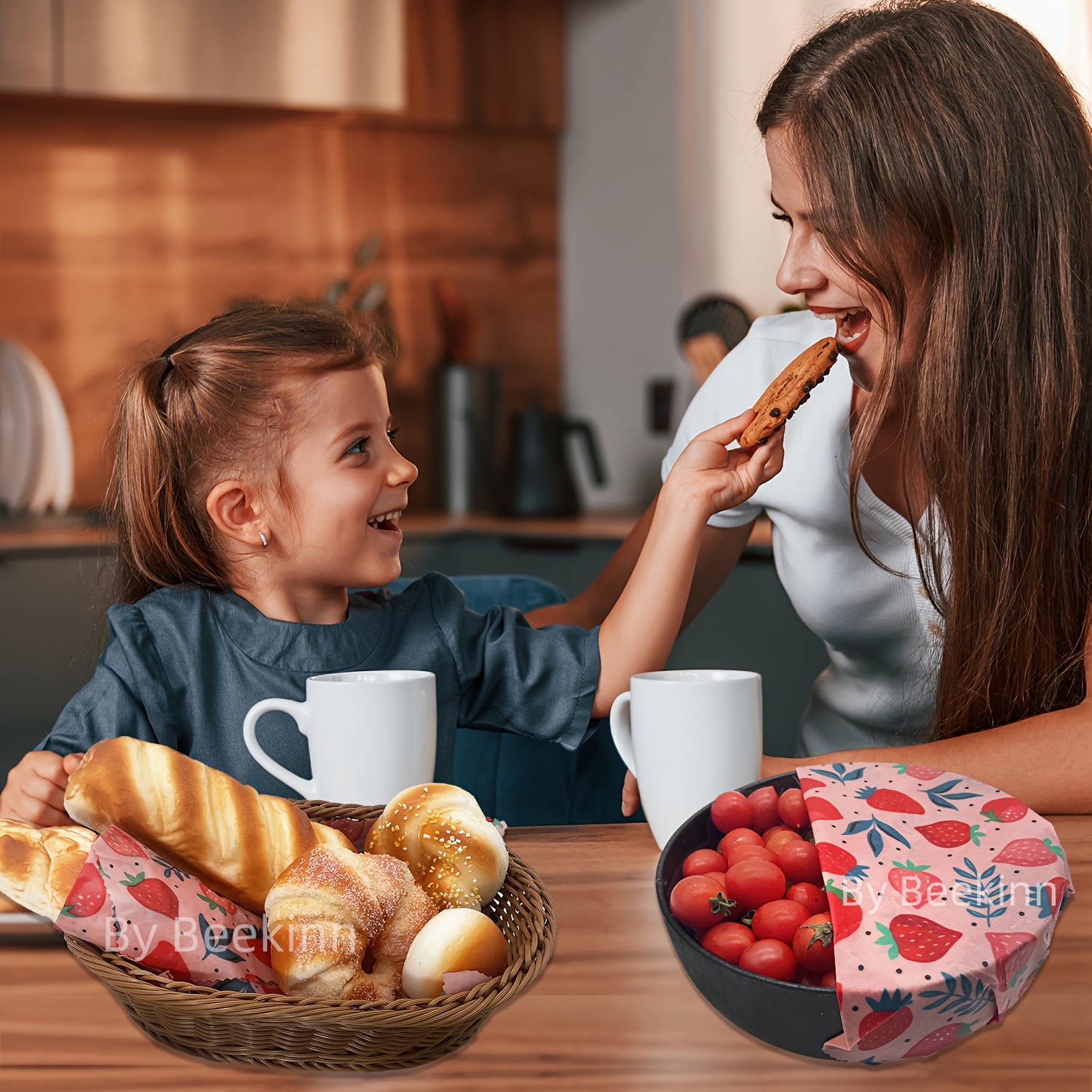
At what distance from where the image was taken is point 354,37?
2.91 m

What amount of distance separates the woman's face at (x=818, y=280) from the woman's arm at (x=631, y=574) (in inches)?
9.4

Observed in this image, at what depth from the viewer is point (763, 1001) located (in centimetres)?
49

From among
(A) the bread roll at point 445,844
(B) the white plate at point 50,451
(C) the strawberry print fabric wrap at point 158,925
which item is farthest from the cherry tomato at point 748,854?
(B) the white plate at point 50,451

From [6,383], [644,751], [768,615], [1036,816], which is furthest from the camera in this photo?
[6,383]

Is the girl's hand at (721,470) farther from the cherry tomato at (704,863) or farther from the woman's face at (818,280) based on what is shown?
the cherry tomato at (704,863)

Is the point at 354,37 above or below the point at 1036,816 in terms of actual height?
above

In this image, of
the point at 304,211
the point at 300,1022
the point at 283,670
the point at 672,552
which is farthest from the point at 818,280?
the point at 304,211

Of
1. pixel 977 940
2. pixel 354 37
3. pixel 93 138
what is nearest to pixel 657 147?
pixel 354 37

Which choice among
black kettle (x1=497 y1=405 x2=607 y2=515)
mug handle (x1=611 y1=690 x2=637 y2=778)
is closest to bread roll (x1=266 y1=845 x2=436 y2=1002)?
mug handle (x1=611 y1=690 x2=637 y2=778)

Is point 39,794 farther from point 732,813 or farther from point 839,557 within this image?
point 839,557

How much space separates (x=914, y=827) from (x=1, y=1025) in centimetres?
40

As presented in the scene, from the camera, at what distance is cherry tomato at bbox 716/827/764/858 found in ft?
1.94

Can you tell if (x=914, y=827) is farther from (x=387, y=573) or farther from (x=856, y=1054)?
(x=387, y=573)

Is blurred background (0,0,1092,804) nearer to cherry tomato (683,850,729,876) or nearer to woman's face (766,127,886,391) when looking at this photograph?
woman's face (766,127,886,391)
